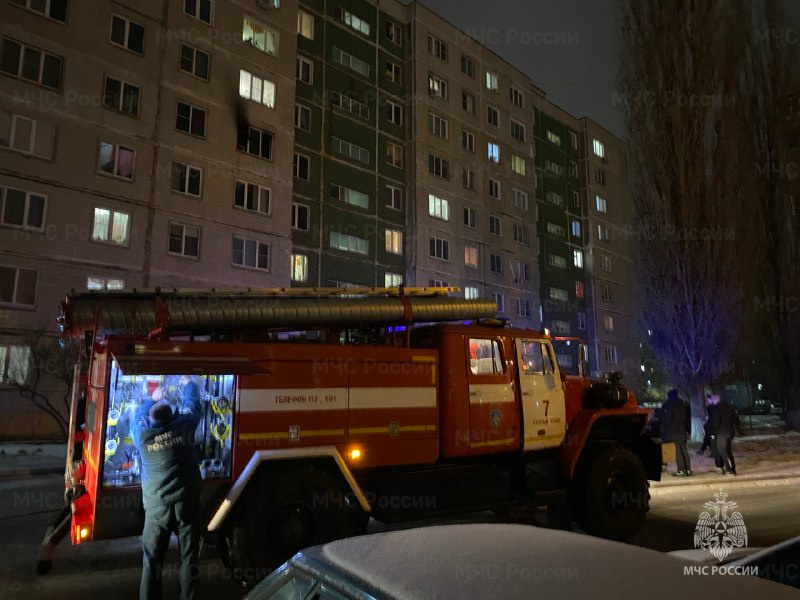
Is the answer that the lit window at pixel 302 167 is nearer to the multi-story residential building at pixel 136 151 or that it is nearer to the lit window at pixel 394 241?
the multi-story residential building at pixel 136 151

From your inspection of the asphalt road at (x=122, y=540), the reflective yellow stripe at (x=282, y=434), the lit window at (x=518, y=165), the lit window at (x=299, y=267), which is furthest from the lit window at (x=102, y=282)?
the lit window at (x=518, y=165)

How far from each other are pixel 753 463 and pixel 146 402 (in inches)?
568

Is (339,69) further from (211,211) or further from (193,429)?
(193,429)

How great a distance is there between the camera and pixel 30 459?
46.3 ft

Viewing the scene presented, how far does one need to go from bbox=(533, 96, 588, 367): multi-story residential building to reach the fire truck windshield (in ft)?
116

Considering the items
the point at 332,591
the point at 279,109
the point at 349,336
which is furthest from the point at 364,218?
the point at 332,591

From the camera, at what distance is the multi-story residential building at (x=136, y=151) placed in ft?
59.5

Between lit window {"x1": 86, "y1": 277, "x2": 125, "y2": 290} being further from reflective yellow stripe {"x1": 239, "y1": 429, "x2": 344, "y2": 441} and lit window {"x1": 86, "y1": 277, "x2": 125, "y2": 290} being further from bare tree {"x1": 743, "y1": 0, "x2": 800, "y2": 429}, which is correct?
bare tree {"x1": 743, "y1": 0, "x2": 800, "y2": 429}

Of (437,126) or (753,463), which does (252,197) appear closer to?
(437,126)

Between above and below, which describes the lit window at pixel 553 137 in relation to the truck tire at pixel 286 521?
above

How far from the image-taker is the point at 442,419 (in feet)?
22.0

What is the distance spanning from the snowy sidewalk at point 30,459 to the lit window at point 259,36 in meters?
17.7

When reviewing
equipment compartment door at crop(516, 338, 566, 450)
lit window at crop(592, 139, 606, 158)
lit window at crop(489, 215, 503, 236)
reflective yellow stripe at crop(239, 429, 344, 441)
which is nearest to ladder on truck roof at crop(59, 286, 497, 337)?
equipment compartment door at crop(516, 338, 566, 450)

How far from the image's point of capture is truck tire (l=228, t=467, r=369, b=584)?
5320 mm
